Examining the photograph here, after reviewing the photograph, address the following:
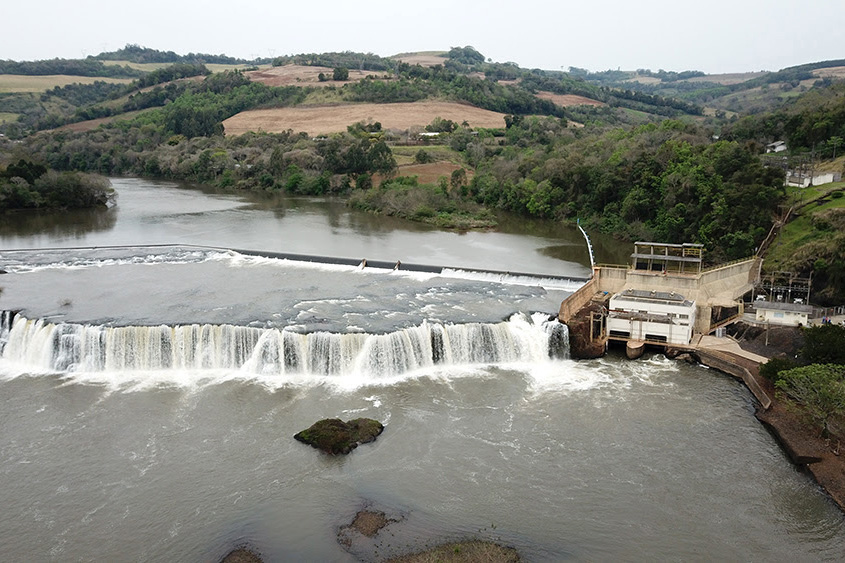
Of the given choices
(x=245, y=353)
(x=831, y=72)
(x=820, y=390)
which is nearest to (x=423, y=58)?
(x=831, y=72)

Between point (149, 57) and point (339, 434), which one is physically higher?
point (149, 57)

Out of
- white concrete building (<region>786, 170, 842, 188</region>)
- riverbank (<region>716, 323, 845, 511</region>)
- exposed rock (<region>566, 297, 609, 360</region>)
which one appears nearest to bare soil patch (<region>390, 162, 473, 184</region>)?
white concrete building (<region>786, 170, 842, 188</region>)

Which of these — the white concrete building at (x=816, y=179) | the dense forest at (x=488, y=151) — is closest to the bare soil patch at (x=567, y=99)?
the dense forest at (x=488, y=151)

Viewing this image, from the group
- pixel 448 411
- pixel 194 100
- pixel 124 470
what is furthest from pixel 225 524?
pixel 194 100

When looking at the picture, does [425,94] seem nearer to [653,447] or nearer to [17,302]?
[17,302]

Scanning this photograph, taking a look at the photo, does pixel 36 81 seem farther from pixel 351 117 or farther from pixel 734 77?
pixel 734 77

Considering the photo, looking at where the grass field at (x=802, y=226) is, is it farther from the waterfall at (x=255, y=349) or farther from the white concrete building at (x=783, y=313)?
the waterfall at (x=255, y=349)
